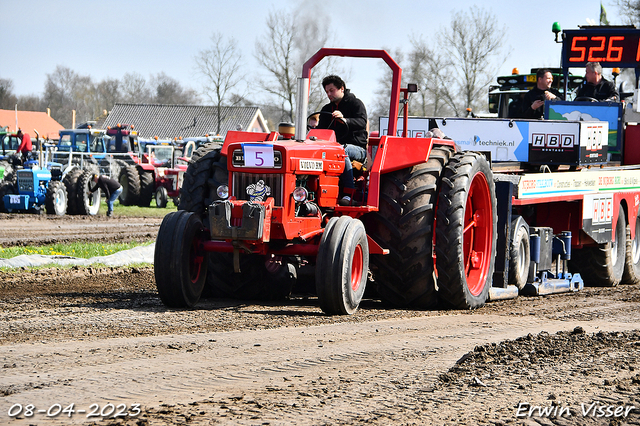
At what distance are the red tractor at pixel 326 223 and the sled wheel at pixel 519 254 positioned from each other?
24.4 inches

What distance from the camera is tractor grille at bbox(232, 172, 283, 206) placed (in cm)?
696

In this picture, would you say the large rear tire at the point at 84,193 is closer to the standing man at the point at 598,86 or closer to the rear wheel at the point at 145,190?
the rear wheel at the point at 145,190

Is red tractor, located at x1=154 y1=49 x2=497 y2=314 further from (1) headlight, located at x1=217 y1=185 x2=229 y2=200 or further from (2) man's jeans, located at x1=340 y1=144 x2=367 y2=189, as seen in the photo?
(2) man's jeans, located at x1=340 y1=144 x2=367 y2=189

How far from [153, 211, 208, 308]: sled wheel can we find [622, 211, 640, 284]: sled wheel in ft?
23.5

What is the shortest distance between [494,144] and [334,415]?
8.12 meters

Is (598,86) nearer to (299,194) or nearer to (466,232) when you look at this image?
(466,232)

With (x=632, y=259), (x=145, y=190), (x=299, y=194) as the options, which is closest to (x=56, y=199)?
(x=145, y=190)

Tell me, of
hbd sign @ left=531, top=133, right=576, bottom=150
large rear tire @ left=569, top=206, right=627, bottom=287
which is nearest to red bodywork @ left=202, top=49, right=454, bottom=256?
hbd sign @ left=531, top=133, right=576, bottom=150

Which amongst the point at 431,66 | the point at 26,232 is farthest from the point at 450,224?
the point at 431,66

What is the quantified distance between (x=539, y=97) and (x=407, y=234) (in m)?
6.22

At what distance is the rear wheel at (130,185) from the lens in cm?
2548

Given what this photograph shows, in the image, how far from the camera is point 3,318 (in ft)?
21.5

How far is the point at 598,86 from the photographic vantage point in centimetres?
1282

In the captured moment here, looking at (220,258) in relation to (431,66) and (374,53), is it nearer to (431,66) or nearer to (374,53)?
(374,53)
